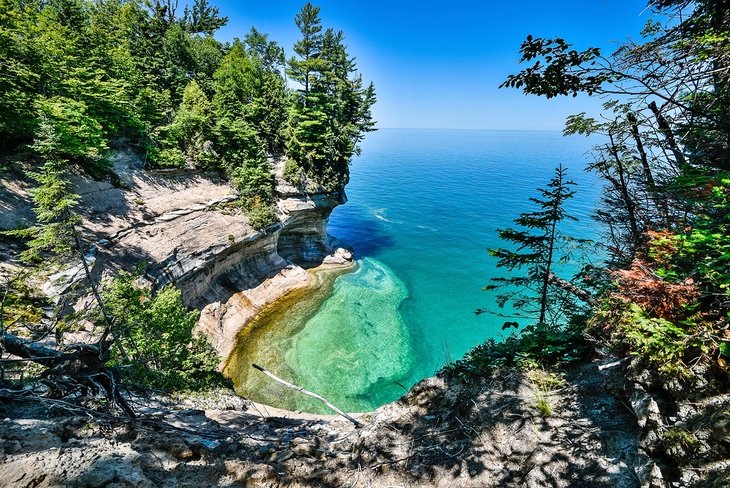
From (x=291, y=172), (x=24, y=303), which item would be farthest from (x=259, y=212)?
(x=24, y=303)

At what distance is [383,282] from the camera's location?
2745cm

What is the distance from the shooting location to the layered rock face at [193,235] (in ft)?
50.2

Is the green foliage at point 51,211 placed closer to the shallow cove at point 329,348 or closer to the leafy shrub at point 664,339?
the shallow cove at point 329,348

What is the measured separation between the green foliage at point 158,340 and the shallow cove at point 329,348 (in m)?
3.87

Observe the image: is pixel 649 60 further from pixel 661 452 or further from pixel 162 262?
pixel 162 262

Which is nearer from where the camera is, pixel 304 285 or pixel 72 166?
pixel 72 166

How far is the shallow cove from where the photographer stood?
15688 millimetres

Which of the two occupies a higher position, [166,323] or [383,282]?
[166,323]

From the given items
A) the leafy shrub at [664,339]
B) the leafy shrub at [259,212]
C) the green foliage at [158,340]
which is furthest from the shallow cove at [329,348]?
the leafy shrub at [664,339]

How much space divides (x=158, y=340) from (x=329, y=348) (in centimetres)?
1009

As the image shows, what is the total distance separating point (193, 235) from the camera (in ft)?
60.6

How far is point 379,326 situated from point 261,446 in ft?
55.5

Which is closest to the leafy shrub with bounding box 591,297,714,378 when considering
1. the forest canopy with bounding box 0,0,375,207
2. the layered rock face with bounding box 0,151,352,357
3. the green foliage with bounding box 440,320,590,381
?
the green foliage with bounding box 440,320,590,381

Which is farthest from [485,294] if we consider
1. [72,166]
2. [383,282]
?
[72,166]
